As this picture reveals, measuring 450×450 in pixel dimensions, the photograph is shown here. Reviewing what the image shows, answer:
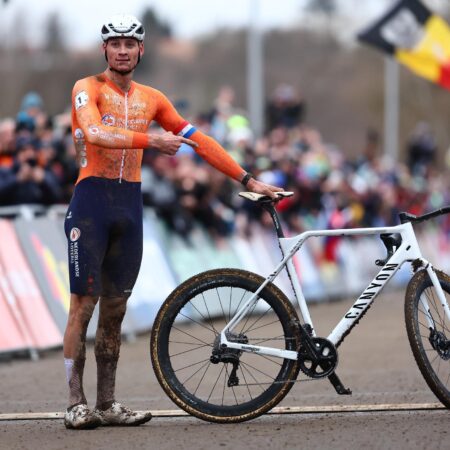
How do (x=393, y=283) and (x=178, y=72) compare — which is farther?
(x=178, y=72)

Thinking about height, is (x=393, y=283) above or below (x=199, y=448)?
below

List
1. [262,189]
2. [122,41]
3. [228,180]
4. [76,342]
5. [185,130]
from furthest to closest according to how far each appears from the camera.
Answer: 1. [228,180]
2. [185,130]
3. [262,189]
4. [76,342]
5. [122,41]

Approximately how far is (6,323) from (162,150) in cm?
524

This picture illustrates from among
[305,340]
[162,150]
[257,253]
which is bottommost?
[257,253]

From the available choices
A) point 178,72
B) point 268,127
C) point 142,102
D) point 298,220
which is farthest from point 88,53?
point 142,102

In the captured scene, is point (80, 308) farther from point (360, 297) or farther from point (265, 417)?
point (360, 297)

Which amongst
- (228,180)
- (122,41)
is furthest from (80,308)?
(228,180)

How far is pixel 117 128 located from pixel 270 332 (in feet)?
4.81

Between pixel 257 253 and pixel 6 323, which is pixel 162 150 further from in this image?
pixel 257 253

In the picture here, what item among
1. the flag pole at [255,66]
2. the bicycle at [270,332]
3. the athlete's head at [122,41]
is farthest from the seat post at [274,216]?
the flag pole at [255,66]

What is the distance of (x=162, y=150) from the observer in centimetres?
757

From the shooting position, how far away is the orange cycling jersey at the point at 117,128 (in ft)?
24.9

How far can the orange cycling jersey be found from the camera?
758 cm

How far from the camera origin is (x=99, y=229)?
788 centimetres
